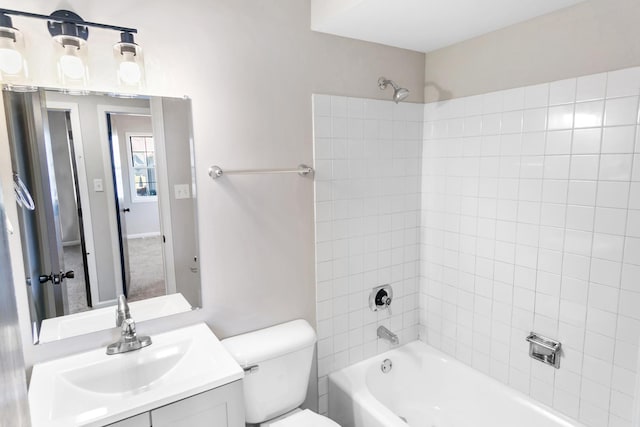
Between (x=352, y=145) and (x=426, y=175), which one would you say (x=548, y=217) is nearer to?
(x=426, y=175)

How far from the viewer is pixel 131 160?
1.52m

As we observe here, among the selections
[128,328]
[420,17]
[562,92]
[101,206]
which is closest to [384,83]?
[420,17]

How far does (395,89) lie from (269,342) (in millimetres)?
1504

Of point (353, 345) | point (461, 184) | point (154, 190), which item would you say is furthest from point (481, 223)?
point (154, 190)

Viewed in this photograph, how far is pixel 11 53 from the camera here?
1218 millimetres

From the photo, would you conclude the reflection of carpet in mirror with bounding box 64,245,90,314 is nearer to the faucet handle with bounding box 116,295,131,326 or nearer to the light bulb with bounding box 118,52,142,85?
the faucet handle with bounding box 116,295,131,326

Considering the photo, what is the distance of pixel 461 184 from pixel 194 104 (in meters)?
1.53

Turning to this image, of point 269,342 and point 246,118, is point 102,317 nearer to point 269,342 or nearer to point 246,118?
point 269,342

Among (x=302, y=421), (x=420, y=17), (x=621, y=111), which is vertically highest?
(x=420, y=17)

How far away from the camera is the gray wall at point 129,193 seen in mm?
1495

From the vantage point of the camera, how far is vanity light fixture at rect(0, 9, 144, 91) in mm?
1211

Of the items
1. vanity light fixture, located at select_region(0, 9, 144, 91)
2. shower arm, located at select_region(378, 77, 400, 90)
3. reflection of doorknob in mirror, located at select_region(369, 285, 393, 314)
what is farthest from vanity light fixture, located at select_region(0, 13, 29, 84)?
reflection of doorknob in mirror, located at select_region(369, 285, 393, 314)

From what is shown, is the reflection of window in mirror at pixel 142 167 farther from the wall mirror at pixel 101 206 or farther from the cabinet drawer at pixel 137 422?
the cabinet drawer at pixel 137 422

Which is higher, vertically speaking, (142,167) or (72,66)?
(72,66)
